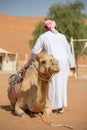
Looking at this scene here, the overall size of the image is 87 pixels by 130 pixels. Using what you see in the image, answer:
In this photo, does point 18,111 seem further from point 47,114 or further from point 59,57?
point 59,57

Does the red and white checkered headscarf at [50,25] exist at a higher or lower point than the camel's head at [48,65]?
higher

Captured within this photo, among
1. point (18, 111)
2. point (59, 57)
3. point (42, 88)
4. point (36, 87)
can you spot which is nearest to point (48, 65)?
point (42, 88)

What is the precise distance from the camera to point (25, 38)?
82625 mm

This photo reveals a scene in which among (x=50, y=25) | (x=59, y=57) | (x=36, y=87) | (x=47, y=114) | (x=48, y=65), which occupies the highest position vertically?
(x=50, y=25)

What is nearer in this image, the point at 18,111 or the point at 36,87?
the point at 36,87

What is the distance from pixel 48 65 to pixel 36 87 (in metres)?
0.58

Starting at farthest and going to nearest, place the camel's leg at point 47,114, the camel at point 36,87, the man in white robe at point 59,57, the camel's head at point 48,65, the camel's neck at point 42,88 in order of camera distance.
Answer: the man in white robe at point 59,57
the camel's leg at point 47,114
the camel's neck at point 42,88
the camel at point 36,87
the camel's head at point 48,65

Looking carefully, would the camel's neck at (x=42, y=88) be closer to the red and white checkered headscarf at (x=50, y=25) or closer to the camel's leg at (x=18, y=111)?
the camel's leg at (x=18, y=111)

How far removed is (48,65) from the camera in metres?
6.44

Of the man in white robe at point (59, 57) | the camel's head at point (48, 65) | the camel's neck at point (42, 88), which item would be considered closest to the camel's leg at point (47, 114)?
the camel's neck at point (42, 88)

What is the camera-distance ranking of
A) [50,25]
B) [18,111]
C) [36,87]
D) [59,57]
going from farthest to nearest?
[50,25], [59,57], [18,111], [36,87]

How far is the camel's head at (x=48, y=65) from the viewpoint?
249 inches

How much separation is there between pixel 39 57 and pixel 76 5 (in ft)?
107

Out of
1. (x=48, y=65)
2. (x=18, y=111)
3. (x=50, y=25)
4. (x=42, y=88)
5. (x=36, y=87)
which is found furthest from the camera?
(x=50, y=25)
